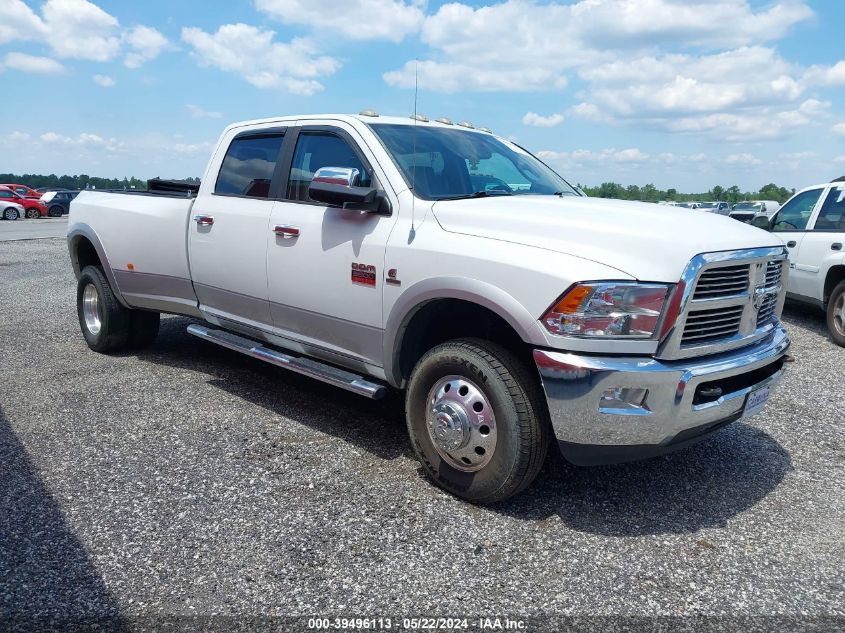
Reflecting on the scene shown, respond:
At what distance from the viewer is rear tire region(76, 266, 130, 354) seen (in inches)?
243

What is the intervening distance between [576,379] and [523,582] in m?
0.89

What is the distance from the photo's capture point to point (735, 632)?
2555 millimetres

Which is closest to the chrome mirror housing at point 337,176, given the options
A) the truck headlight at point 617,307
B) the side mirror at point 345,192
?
the side mirror at point 345,192

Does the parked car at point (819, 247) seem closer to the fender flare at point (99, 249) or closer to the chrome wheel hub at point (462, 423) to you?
the chrome wheel hub at point (462, 423)

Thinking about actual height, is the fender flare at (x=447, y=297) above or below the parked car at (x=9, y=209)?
above

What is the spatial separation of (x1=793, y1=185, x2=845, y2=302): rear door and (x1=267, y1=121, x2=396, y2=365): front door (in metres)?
6.19

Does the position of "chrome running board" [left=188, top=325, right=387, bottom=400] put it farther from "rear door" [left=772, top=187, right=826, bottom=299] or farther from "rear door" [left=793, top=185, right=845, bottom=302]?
"rear door" [left=772, top=187, right=826, bottom=299]

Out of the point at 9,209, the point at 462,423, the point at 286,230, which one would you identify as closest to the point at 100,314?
the point at 286,230

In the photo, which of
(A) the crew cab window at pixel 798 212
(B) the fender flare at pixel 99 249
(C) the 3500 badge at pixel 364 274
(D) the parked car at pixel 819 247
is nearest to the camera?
(C) the 3500 badge at pixel 364 274

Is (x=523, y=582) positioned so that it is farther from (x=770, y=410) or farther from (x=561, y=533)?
(x=770, y=410)

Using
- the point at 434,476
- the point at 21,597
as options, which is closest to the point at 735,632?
the point at 434,476

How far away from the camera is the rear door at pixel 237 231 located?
462 cm

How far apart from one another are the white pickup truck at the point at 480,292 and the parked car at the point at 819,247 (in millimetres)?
4633

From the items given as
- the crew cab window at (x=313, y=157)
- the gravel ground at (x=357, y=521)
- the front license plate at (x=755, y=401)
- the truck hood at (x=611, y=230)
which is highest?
the crew cab window at (x=313, y=157)
